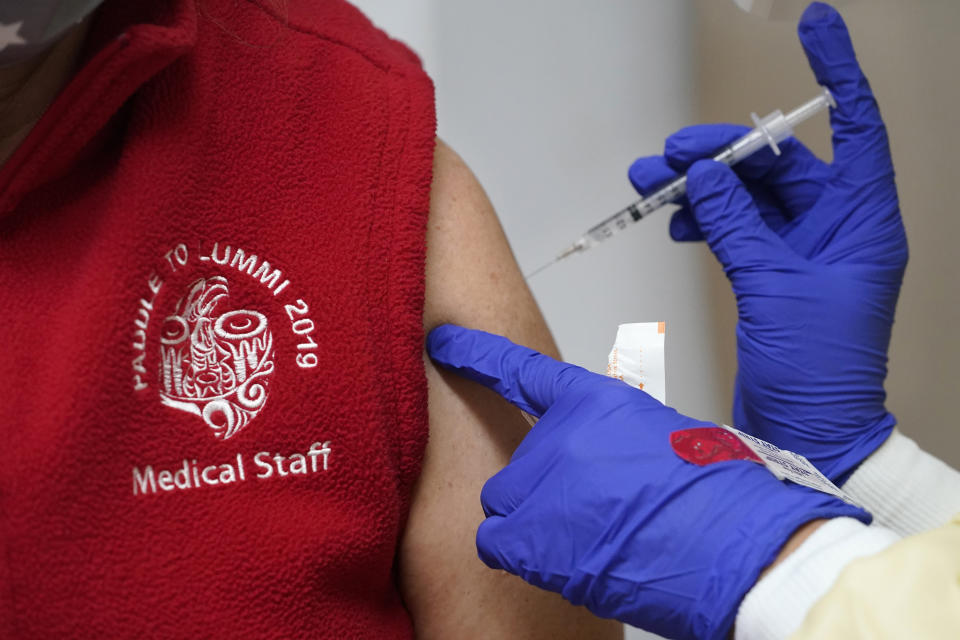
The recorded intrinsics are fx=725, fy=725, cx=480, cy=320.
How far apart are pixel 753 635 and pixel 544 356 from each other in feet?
1.24

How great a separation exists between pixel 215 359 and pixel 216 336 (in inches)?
0.9

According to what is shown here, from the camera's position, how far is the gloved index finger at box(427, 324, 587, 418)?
841 millimetres

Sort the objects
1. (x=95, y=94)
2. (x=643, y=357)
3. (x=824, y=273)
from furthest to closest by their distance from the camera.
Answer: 1. (x=824, y=273)
2. (x=643, y=357)
3. (x=95, y=94)

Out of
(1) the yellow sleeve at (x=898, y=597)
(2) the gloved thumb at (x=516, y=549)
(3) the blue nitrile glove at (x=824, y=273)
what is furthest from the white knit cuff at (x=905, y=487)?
(2) the gloved thumb at (x=516, y=549)

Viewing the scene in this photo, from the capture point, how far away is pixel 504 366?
86 cm

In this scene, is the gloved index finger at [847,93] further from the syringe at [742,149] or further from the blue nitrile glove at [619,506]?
the blue nitrile glove at [619,506]

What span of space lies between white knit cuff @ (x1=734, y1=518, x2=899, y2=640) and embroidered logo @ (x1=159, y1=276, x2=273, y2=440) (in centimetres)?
51

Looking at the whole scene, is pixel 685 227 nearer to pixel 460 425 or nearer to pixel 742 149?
pixel 742 149

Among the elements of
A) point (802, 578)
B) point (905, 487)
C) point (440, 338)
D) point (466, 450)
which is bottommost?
point (905, 487)

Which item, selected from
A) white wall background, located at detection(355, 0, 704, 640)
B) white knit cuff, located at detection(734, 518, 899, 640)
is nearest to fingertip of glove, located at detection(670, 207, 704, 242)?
white wall background, located at detection(355, 0, 704, 640)

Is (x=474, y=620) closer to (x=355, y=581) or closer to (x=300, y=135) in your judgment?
(x=355, y=581)

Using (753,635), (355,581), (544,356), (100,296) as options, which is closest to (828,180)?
(544,356)

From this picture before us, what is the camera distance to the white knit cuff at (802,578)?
0.64 meters

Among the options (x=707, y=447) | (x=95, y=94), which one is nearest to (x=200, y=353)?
(x=95, y=94)
